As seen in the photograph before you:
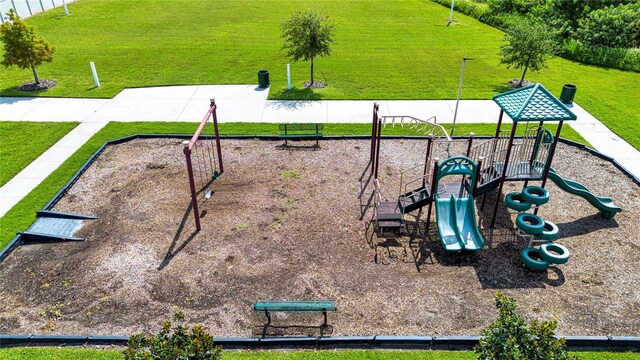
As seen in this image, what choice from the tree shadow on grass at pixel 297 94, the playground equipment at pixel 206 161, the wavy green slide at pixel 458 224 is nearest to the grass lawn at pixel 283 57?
the tree shadow on grass at pixel 297 94

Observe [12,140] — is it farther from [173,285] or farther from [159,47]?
[159,47]

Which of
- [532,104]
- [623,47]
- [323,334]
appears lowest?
[323,334]

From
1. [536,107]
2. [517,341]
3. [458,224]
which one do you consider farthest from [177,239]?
[536,107]

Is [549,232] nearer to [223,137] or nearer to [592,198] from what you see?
[592,198]

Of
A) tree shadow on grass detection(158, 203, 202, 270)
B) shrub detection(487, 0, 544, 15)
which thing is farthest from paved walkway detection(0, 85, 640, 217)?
shrub detection(487, 0, 544, 15)

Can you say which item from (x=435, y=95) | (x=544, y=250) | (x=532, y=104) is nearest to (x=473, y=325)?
(x=544, y=250)
